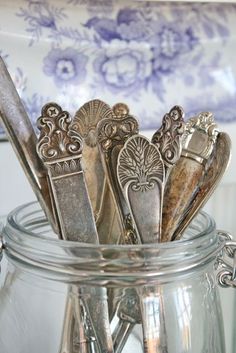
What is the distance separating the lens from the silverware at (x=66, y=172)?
248mm

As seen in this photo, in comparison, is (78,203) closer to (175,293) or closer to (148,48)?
(175,293)

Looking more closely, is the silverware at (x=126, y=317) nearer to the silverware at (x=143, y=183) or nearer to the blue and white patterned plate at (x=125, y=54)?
the silverware at (x=143, y=183)

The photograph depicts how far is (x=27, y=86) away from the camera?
14.0 inches

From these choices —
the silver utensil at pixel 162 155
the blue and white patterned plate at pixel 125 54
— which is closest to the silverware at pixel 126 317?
the silver utensil at pixel 162 155

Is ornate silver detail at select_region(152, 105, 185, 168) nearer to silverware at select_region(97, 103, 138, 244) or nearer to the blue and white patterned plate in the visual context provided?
silverware at select_region(97, 103, 138, 244)

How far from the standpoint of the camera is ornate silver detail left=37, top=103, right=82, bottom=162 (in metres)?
0.25

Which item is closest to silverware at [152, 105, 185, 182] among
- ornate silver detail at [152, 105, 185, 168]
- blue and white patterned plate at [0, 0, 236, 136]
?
ornate silver detail at [152, 105, 185, 168]

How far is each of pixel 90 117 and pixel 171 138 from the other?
0.04m

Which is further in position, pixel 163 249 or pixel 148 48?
pixel 148 48

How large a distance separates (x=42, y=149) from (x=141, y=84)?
16cm

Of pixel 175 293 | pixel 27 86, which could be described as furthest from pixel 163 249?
pixel 27 86

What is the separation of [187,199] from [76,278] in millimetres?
58

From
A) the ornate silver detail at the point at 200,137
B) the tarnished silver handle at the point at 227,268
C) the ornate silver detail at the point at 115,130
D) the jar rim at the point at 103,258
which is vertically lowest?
the tarnished silver handle at the point at 227,268

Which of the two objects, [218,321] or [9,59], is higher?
[9,59]
